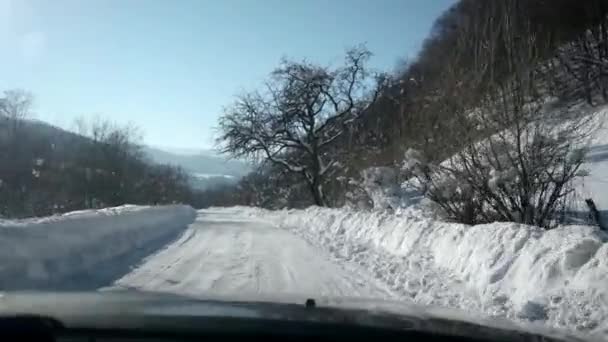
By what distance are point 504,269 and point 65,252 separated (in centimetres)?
806

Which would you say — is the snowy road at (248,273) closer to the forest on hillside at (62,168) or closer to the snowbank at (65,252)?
the snowbank at (65,252)

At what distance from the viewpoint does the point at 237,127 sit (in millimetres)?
33500

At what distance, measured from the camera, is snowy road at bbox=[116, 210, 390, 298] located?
8.13m

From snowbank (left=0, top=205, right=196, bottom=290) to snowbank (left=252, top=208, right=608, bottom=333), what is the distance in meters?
5.31

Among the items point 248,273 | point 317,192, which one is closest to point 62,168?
point 317,192

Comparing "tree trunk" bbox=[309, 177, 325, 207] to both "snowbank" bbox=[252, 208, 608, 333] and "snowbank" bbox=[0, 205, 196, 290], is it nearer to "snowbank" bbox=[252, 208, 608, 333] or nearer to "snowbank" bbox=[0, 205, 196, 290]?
"snowbank" bbox=[0, 205, 196, 290]

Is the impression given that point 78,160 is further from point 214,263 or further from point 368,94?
point 214,263

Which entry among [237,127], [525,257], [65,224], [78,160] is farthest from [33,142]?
[525,257]

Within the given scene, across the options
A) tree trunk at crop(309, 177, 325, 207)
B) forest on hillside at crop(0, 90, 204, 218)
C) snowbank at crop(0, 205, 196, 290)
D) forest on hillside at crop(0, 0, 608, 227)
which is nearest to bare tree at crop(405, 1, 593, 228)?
forest on hillside at crop(0, 0, 608, 227)

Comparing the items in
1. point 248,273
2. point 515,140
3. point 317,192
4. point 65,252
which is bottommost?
point 248,273

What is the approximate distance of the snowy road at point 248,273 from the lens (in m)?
8.13

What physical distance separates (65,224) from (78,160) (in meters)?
71.3

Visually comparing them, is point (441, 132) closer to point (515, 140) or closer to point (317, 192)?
point (515, 140)

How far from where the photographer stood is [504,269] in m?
7.55
